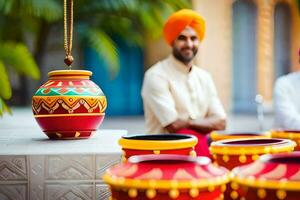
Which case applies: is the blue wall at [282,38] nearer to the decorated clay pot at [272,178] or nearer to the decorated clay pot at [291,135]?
the decorated clay pot at [291,135]

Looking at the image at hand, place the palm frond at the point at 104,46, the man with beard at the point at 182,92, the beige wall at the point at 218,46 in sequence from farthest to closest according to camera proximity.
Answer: the beige wall at the point at 218,46
the palm frond at the point at 104,46
the man with beard at the point at 182,92

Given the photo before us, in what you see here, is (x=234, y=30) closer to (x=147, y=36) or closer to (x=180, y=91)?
(x=147, y=36)

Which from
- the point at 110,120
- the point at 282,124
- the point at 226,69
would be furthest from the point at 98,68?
the point at 282,124

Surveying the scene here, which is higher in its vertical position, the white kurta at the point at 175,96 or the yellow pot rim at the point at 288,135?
the yellow pot rim at the point at 288,135

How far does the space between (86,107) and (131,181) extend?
0.98m

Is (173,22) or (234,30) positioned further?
(234,30)

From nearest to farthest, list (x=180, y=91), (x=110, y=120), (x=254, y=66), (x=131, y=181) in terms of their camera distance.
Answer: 1. (x=131, y=181)
2. (x=180, y=91)
3. (x=110, y=120)
4. (x=254, y=66)

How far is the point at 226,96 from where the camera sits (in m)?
9.91

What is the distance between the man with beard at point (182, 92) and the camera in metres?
3.51

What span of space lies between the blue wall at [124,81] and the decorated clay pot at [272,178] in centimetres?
884

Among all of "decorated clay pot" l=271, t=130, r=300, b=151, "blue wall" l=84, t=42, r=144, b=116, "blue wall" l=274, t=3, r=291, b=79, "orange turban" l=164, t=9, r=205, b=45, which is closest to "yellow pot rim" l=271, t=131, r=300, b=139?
"decorated clay pot" l=271, t=130, r=300, b=151

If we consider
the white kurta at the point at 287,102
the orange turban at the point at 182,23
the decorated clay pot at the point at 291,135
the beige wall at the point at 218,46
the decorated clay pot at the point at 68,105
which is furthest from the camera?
the beige wall at the point at 218,46

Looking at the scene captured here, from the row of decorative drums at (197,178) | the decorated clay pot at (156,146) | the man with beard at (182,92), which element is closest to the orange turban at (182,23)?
the man with beard at (182,92)

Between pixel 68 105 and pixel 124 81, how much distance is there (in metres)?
8.07
